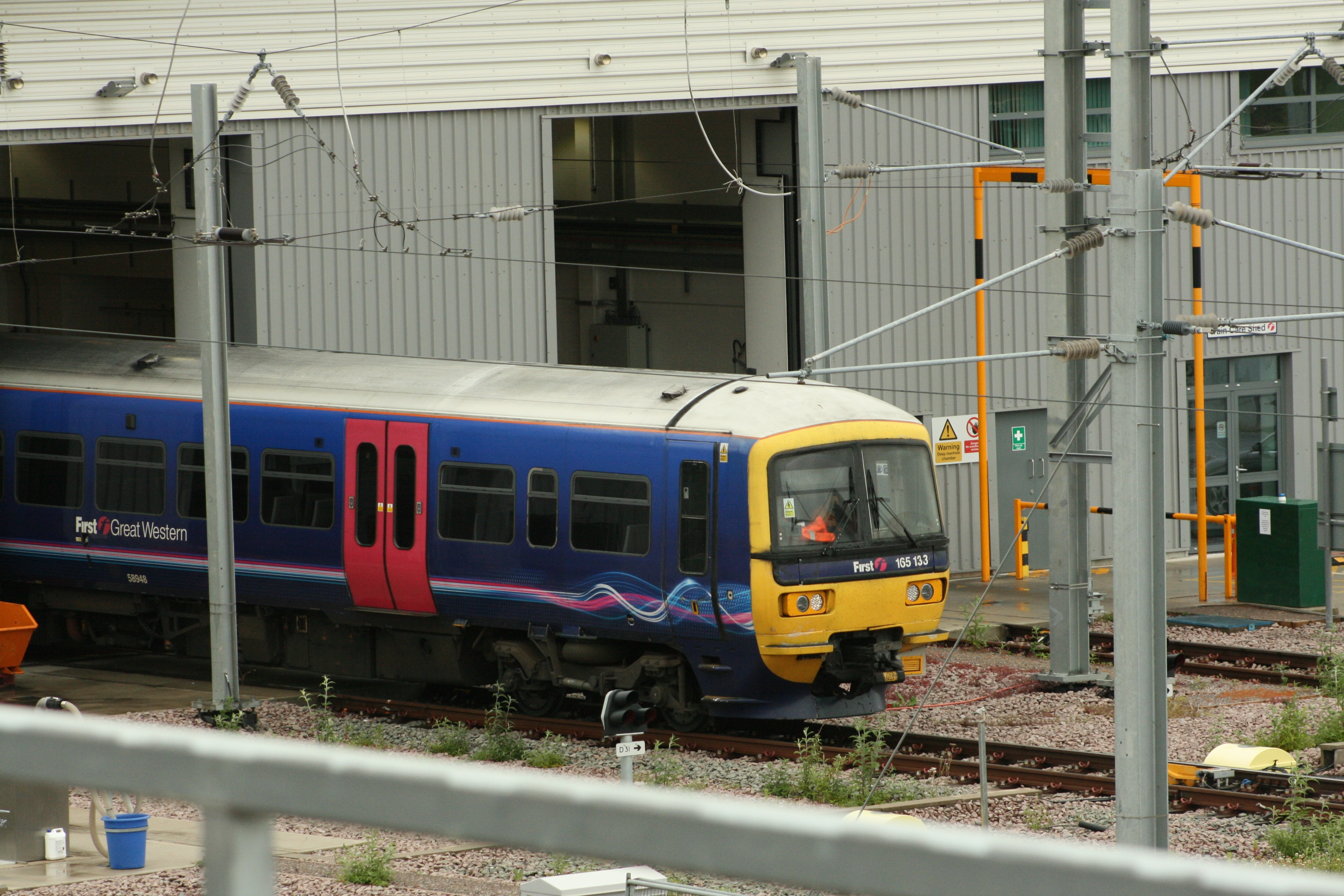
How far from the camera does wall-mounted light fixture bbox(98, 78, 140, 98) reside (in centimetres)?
2016

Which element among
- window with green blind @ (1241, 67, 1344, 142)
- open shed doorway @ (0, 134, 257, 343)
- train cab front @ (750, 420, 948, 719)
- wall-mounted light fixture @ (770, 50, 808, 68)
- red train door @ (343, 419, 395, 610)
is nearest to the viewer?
train cab front @ (750, 420, 948, 719)

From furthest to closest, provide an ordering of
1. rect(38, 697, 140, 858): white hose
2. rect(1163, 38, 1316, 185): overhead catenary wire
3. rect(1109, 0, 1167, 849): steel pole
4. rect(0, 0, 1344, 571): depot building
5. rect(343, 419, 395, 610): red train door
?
rect(0, 0, 1344, 571): depot building, rect(343, 419, 395, 610): red train door, rect(1163, 38, 1316, 185): overhead catenary wire, rect(38, 697, 140, 858): white hose, rect(1109, 0, 1167, 849): steel pole

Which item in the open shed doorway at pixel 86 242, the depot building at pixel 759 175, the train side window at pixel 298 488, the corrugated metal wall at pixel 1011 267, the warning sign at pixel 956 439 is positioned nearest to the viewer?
the train side window at pixel 298 488

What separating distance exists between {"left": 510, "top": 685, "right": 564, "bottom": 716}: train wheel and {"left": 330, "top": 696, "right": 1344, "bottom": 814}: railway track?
5.6 inches

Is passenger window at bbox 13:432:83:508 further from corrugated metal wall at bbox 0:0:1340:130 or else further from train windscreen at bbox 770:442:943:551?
train windscreen at bbox 770:442:943:551

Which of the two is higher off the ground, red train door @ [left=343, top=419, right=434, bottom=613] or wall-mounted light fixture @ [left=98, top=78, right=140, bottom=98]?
wall-mounted light fixture @ [left=98, top=78, right=140, bottom=98]

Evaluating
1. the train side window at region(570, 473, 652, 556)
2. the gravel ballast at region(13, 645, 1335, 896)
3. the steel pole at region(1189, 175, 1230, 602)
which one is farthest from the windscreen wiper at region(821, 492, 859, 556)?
the steel pole at region(1189, 175, 1230, 602)

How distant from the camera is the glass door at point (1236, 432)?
90.2 feet

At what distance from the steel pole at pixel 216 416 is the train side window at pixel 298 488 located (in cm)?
95

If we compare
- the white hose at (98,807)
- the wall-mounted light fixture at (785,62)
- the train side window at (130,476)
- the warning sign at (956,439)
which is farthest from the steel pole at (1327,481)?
the white hose at (98,807)

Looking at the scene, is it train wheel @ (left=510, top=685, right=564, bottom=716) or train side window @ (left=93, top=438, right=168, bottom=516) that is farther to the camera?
train side window @ (left=93, top=438, right=168, bottom=516)

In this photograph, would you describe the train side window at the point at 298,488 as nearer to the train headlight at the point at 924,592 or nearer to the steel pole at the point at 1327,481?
the train headlight at the point at 924,592

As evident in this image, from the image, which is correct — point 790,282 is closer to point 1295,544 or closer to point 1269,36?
point 1295,544

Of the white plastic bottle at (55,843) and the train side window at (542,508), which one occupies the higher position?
the train side window at (542,508)
